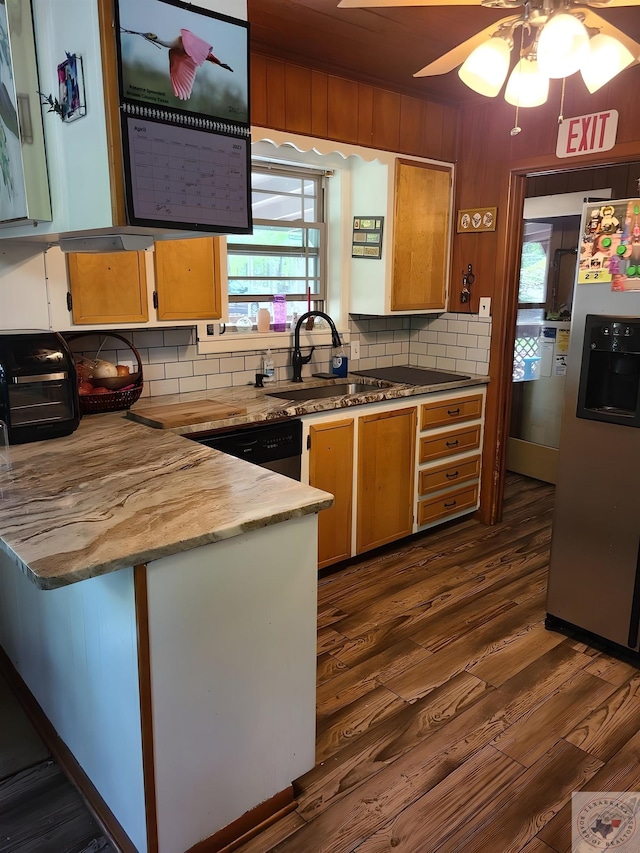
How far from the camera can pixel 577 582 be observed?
2598 millimetres

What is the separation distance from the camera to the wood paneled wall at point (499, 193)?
3324 millimetres

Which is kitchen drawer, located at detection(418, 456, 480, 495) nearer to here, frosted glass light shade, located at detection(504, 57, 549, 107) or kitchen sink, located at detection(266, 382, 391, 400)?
kitchen sink, located at detection(266, 382, 391, 400)

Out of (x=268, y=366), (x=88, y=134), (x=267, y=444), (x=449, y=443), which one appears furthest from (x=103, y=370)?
Answer: (x=449, y=443)

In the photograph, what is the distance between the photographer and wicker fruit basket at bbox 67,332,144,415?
2.57 metres

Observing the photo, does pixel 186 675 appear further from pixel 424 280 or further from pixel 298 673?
pixel 424 280

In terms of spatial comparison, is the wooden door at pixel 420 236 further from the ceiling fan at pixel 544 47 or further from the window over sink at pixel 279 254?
the ceiling fan at pixel 544 47

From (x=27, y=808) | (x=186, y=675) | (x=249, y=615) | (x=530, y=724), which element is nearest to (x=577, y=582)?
(x=530, y=724)

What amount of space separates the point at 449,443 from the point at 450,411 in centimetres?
20

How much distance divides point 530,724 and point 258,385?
202 centimetres

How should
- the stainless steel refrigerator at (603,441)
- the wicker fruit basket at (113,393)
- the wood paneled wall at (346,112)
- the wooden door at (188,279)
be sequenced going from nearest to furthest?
the stainless steel refrigerator at (603,441) < the wicker fruit basket at (113,393) < the wooden door at (188,279) < the wood paneled wall at (346,112)

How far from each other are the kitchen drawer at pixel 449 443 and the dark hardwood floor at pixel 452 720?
27.0 inches

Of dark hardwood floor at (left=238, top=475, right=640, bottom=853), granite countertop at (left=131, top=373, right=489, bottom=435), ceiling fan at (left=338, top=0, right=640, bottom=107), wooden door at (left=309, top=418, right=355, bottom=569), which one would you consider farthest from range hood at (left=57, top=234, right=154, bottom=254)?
dark hardwood floor at (left=238, top=475, right=640, bottom=853)

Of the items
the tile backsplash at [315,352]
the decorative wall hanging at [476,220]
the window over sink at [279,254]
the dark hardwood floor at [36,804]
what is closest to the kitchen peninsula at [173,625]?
the dark hardwood floor at [36,804]

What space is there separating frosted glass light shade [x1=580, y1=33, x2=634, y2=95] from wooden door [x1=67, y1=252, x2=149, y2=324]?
1.76 meters
